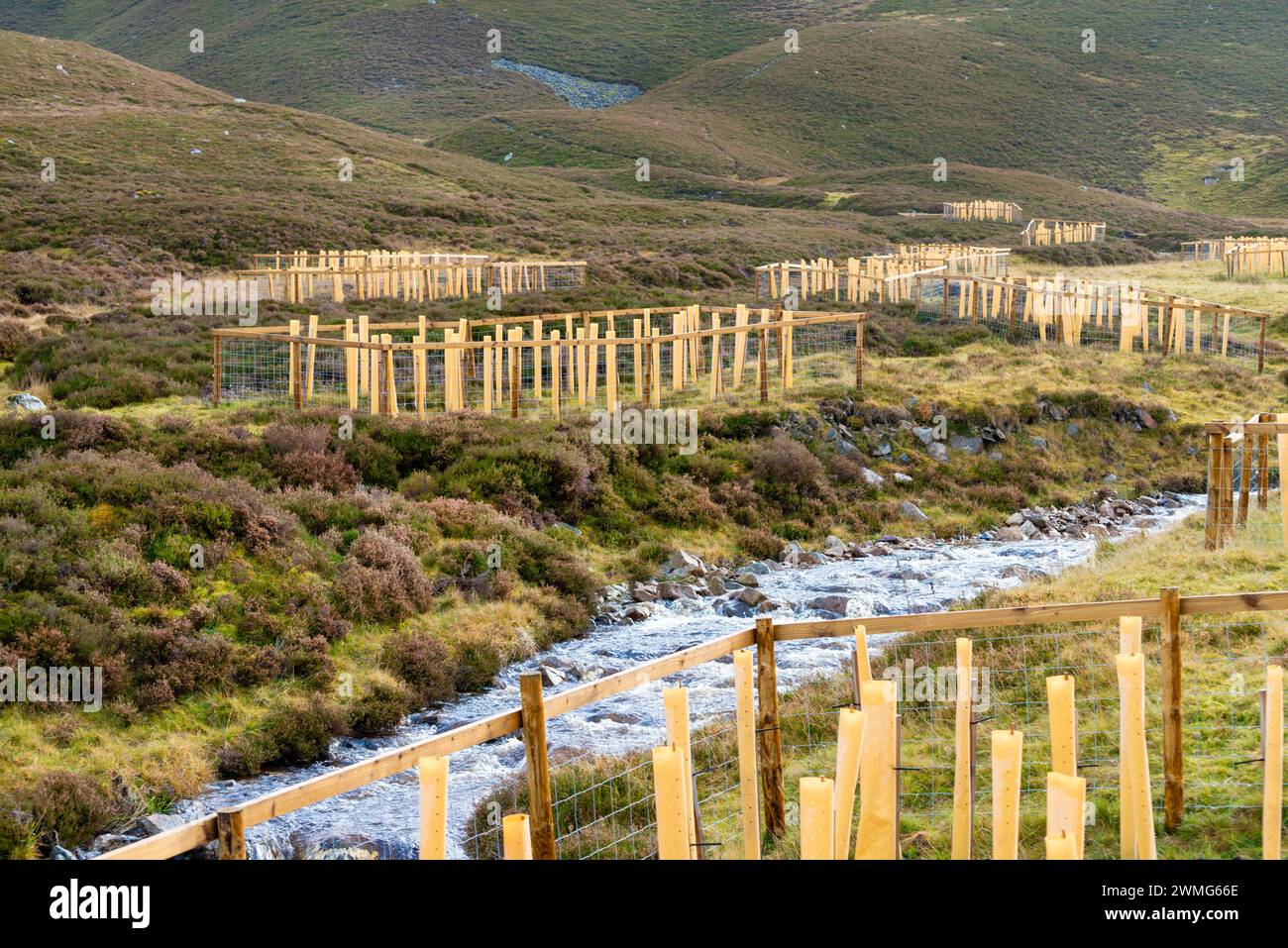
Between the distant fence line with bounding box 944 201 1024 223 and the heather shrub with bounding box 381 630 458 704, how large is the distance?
60818mm

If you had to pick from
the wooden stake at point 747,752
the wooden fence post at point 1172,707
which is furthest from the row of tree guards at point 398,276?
the wooden fence post at point 1172,707

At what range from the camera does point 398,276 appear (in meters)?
35.0

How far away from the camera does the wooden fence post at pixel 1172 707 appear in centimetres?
693

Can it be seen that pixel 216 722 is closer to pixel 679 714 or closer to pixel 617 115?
pixel 679 714

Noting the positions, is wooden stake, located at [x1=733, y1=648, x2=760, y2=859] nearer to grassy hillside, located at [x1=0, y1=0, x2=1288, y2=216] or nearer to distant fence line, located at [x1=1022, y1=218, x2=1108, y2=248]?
distant fence line, located at [x1=1022, y1=218, x2=1108, y2=248]

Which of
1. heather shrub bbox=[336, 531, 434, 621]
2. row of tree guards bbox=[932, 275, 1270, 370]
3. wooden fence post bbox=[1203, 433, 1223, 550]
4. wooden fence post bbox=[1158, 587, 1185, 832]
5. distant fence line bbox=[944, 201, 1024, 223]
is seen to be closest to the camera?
wooden fence post bbox=[1158, 587, 1185, 832]

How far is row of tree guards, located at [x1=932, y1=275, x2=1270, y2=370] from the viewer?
1148 inches

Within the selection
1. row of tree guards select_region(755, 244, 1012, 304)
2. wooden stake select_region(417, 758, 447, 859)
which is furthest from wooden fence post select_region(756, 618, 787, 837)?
row of tree guards select_region(755, 244, 1012, 304)

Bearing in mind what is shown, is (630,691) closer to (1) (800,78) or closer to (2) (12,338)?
(2) (12,338)

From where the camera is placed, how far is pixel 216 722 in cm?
1136

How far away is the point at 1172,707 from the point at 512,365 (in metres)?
14.7

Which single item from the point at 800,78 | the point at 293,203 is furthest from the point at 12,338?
the point at 800,78

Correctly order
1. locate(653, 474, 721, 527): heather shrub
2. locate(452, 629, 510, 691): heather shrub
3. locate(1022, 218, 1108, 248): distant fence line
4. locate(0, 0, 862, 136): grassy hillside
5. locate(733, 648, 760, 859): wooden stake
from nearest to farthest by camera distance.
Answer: locate(733, 648, 760, 859): wooden stake
locate(452, 629, 510, 691): heather shrub
locate(653, 474, 721, 527): heather shrub
locate(1022, 218, 1108, 248): distant fence line
locate(0, 0, 862, 136): grassy hillside
